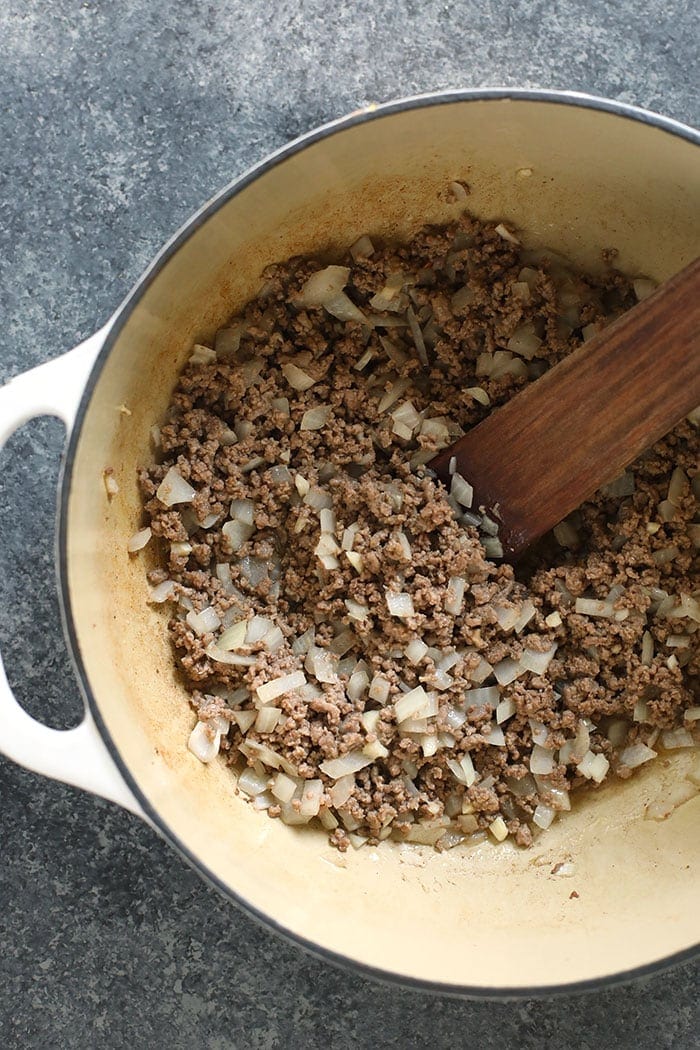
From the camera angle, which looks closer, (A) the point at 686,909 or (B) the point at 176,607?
(A) the point at 686,909

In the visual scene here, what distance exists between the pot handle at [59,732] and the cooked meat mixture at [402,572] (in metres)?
0.25

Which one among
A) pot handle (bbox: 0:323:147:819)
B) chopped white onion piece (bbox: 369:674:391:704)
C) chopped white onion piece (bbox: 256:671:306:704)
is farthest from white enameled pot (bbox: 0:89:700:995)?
chopped white onion piece (bbox: 369:674:391:704)

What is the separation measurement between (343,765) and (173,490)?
0.48 metres

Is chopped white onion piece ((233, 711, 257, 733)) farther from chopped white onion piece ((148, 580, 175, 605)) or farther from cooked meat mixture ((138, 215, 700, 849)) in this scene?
chopped white onion piece ((148, 580, 175, 605))

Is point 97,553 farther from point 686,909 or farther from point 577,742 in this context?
point 686,909

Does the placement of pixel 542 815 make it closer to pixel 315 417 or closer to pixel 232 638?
pixel 232 638

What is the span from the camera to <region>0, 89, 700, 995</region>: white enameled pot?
48.4 inches

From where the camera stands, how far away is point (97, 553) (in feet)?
4.40

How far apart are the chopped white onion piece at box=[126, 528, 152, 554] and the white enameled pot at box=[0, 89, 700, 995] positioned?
16mm

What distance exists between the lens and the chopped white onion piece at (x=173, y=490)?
1452 mm

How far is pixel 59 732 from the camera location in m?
1.22

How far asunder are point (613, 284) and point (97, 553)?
2.92 feet

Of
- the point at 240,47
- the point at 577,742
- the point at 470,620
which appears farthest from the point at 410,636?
the point at 240,47

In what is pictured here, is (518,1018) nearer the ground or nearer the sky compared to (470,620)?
nearer the ground
